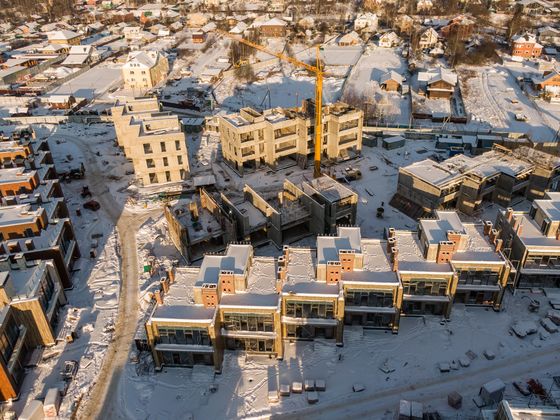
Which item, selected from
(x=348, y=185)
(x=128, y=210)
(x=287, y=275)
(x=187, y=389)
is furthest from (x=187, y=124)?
(x=187, y=389)

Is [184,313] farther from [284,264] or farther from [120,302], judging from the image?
[120,302]

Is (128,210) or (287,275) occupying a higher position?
(287,275)

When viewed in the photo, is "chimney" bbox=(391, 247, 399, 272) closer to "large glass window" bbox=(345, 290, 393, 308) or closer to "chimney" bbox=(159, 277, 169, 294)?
"large glass window" bbox=(345, 290, 393, 308)

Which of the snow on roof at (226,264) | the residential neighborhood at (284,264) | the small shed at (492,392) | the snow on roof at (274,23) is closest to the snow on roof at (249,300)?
the residential neighborhood at (284,264)

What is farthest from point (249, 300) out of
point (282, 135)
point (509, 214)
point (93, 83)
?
point (93, 83)

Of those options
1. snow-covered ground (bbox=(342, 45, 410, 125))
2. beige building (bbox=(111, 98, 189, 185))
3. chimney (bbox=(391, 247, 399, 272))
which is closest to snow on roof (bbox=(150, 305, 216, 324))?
chimney (bbox=(391, 247, 399, 272))

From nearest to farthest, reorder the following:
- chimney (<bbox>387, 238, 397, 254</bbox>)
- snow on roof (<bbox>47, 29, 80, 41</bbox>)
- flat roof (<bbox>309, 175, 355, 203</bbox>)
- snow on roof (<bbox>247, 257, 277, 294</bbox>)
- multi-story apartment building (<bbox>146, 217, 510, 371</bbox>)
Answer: multi-story apartment building (<bbox>146, 217, 510, 371</bbox>) < snow on roof (<bbox>247, 257, 277, 294</bbox>) < chimney (<bbox>387, 238, 397, 254</bbox>) < flat roof (<bbox>309, 175, 355, 203</bbox>) < snow on roof (<bbox>47, 29, 80, 41</bbox>)

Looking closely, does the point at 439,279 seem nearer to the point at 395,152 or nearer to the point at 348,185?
the point at 348,185
